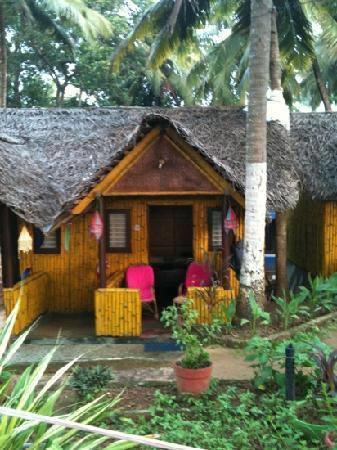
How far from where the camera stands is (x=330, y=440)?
4.32m

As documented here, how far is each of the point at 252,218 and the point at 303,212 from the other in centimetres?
526

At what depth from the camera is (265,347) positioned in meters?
6.04

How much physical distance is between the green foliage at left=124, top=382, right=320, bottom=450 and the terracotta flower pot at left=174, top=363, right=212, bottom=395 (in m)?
0.09

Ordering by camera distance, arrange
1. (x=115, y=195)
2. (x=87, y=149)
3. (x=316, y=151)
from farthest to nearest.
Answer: (x=316, y=151), (x=87, y=149), (x=115, y=195)

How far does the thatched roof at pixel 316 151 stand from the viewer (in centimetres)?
1073

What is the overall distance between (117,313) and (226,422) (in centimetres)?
352

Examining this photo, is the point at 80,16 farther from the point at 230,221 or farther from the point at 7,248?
the point at 230,221

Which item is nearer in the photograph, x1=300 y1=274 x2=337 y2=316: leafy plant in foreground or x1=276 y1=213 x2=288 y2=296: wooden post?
x1=300 y1=274 x2=337 y2=316: leafy plant in foreground

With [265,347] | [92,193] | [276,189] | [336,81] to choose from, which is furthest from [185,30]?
[336,81]

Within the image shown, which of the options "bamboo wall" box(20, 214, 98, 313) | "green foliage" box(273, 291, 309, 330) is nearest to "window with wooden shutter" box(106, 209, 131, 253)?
"bamboo wall" box(20, 214, 98, 313)

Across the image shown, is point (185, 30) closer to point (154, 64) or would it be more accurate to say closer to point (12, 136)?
point (154, 64)

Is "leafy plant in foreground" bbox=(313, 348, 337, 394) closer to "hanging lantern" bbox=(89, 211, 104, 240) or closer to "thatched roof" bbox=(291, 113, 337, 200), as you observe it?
"hanging lantern" bbox=(89, 211, 104, 240)

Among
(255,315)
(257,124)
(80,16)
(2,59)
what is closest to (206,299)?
(255,315)

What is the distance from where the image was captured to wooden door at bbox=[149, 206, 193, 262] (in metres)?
12.3
